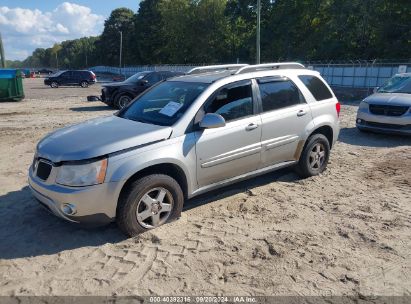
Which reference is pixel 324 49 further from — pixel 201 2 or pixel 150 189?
pixel 150 189

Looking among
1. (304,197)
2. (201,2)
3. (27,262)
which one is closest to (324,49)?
(201,2)

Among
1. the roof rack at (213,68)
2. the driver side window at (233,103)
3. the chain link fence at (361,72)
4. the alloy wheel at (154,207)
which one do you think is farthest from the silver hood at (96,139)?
the chain link fence at (361,72)

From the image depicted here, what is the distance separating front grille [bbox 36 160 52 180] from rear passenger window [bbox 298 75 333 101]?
152 inches

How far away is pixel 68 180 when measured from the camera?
3963 millimetres

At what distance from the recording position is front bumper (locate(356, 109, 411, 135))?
8969 mm

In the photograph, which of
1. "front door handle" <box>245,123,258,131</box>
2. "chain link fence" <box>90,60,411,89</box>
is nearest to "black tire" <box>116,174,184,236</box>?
"front door handle" <box>245,123,258,131</box>

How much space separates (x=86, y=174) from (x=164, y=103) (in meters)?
1.56

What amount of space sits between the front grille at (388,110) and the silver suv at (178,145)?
383 centimetres

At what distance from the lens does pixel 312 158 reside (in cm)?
621

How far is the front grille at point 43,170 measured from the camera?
4.17 m

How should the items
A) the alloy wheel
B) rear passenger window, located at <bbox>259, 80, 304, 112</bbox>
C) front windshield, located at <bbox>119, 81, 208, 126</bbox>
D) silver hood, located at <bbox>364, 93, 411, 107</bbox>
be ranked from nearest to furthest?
1. the alloy wheel
2. front windshield, located at <bbox>119, 81, 208, 126</bbox>
3. rear passenger window, located at <bbox>259, 80, 304, 112</bbox>
4. silver hood, located at <bbox>364, 93, 411, 107</bbox>

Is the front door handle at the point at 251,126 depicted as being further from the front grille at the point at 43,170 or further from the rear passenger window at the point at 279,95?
the front grille at the point at 43,170

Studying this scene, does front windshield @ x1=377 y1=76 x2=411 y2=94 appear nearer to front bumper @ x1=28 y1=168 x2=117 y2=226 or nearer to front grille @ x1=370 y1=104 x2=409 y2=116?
front grille @ x1=370 y1=104 x2=409 y2=116

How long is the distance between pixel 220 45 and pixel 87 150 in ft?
209
